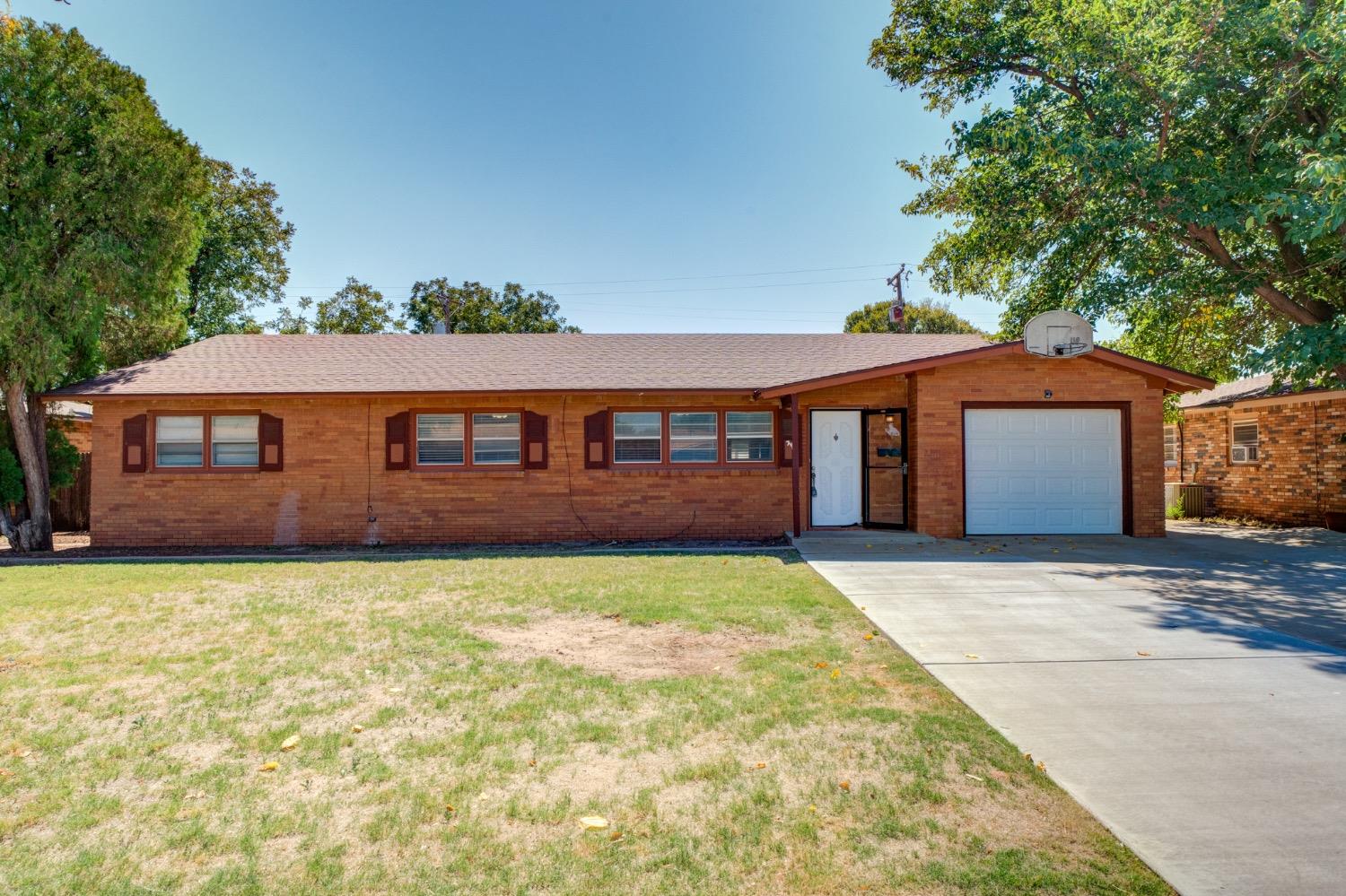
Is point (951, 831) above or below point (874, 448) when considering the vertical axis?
below

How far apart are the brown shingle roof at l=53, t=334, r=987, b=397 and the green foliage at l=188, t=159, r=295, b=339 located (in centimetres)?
1126

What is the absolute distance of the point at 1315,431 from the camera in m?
16.1

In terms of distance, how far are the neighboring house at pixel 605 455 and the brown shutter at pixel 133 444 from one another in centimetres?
4

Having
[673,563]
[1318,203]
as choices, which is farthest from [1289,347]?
[673,563]

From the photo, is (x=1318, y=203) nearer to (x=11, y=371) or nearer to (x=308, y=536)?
(x=308, y=536)

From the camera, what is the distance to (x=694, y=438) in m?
14.4

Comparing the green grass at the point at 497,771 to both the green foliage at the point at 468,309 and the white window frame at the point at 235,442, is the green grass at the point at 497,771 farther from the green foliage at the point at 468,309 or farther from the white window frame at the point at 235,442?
the green foliage at the point at 468,309

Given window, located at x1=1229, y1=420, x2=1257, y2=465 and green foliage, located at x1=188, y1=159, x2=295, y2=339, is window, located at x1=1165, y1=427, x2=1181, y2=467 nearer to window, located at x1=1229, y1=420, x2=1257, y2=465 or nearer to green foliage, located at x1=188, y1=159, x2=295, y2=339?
Answer: window, located at x1=1229, y1=420, x2=1257, y2=465

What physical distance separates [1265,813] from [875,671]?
2.43 m

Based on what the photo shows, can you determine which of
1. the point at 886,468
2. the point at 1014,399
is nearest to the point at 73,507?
the point at 886,468

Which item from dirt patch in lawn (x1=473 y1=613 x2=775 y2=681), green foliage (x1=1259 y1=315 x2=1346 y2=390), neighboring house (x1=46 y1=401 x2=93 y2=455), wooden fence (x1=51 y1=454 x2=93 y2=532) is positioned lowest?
dirt patch in lawn (x1=473 y1=613 x2=775 y2=681)

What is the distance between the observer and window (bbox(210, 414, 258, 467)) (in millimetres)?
14234

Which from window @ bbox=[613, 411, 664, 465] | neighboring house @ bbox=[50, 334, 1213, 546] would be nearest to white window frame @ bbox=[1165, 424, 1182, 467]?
neighboring house @ bbox=[50, 334, 1213, 546]

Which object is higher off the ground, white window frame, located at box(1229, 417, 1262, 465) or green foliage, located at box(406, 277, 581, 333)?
green foliage, located at box(406, 277, 581, 333)
